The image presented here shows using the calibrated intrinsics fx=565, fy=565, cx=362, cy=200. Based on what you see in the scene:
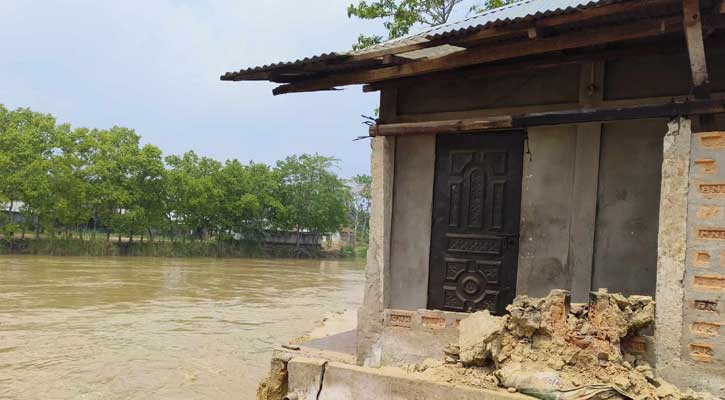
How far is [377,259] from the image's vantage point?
527 centimetres

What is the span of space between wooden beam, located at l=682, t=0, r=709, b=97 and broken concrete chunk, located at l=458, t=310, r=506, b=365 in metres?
2.12

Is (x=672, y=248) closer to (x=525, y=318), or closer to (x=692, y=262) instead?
(x=692, y=262)

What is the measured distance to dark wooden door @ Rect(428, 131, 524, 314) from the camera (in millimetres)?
5270

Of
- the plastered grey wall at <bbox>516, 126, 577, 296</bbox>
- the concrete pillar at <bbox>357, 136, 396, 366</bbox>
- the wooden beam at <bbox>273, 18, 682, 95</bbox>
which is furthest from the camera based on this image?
the concrete pillar at <bbox>357, 136, 396, 366</bbox>

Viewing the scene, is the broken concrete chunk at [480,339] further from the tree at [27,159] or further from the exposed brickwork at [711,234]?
the tree at [27,159]

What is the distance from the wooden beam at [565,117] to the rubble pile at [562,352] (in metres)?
1.32

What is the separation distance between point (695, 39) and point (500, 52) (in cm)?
137

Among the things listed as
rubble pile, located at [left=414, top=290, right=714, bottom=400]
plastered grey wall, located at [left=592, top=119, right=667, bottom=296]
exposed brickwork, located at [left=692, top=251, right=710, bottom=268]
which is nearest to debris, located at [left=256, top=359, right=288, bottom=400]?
rubble pile, located at [left=414, top=290, right=714, bottom=400]

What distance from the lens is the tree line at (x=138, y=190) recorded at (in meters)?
29.4

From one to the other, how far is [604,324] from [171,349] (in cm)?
765

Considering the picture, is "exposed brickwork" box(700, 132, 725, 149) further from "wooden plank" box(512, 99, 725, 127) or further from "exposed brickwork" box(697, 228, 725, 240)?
"exposed brickwork" box(697, 228, 725, 240)

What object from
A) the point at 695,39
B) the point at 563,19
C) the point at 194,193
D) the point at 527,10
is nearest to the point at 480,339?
the point at 563,19

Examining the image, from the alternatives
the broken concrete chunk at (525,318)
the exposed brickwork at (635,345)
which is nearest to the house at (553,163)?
the exposed brickwork at (635,345)

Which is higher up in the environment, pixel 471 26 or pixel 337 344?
pixel 471 26
